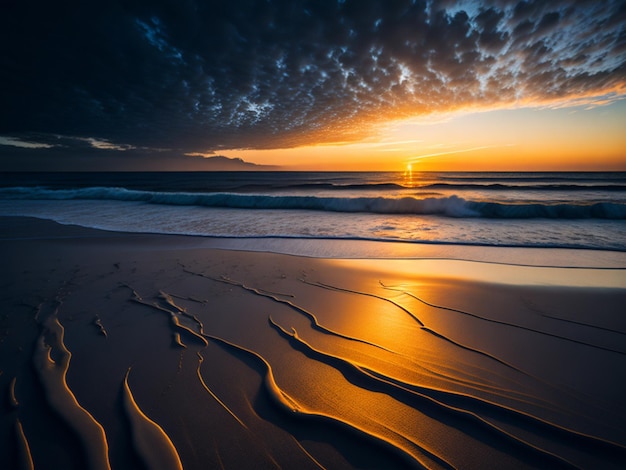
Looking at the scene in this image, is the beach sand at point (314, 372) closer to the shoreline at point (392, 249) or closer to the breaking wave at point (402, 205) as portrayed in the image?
the shoreline at point (392, 249)

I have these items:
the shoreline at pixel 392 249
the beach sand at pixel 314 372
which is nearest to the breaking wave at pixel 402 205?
the shoreline at pixel 392 249

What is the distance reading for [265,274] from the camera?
5.11m

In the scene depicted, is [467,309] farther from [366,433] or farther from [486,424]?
[366,433]

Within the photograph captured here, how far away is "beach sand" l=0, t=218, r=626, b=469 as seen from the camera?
1.75 m

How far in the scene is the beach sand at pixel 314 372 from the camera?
1.75 m

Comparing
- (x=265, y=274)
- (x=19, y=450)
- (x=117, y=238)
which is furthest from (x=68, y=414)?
(x=117, y=238)

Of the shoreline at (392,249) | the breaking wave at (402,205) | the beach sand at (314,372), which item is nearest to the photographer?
the beach sand at (314,372)

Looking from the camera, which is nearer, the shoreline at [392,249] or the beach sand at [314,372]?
the beach sand at [314,372]

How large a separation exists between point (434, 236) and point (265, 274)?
5628 mm

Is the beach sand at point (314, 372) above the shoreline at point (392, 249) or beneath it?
above

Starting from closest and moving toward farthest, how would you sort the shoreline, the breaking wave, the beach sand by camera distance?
the beach sand → the shoreline → the breaking wave

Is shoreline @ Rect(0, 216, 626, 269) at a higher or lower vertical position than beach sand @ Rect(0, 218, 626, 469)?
lower

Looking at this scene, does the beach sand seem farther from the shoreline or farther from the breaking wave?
the breaking wave

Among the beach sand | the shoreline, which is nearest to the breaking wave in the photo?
the shoreline
